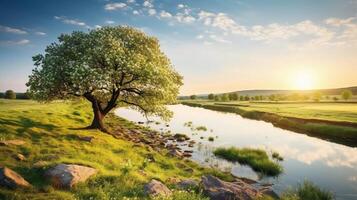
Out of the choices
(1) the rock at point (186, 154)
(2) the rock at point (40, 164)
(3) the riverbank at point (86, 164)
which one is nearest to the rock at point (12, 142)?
(3) the riverbank at point (86, 164)

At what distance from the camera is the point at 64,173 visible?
46.3 feet

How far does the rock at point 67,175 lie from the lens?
13508 millimetres

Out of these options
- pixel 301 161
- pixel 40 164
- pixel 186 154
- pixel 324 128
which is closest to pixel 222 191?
pixel 40 164

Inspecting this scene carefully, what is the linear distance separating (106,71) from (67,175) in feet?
45.6

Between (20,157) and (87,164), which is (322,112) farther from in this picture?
(20,157)

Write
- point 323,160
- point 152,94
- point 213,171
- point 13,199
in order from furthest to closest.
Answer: point 323,160
point 152,94
point 213,171
point 13,199

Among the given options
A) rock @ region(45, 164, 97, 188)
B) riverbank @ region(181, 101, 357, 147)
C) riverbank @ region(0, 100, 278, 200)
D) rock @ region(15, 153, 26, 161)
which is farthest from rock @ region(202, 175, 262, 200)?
riverbank @ region(181, 101, 357, 147)

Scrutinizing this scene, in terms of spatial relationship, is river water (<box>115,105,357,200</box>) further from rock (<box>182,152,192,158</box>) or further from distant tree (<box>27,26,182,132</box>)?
distant tree (<box>27,26,182,132</box>)

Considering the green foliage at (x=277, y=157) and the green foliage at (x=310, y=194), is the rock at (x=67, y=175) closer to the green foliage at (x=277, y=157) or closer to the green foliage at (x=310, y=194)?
the green foliage at (x=310, y=194)

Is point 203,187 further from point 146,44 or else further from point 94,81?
point 146,44

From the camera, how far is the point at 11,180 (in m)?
12.7

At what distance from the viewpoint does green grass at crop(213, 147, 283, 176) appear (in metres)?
26.5

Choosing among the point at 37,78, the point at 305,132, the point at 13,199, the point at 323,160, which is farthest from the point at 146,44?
the point at 305,132

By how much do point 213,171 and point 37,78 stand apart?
1917 cm
